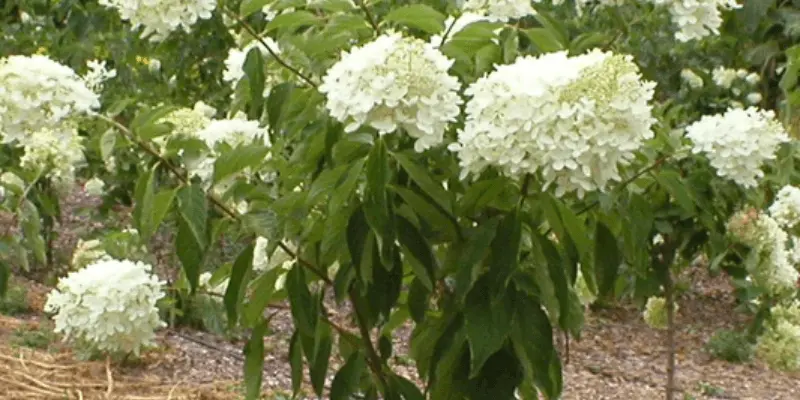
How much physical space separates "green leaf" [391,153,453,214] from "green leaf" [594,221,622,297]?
1.26 ft

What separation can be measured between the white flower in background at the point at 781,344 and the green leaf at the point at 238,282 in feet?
6.55

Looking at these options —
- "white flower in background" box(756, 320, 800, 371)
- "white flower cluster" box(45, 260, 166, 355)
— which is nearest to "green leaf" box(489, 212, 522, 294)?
"white flower cluster" box(45, 260, 166, 355)

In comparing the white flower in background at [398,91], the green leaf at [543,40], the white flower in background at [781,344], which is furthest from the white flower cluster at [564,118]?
the white flower in background at [781,344]

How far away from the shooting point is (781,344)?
12.5ft

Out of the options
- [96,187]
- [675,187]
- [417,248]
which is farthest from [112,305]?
[96,187]

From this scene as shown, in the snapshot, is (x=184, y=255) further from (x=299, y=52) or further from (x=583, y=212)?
(x=583, y=212)

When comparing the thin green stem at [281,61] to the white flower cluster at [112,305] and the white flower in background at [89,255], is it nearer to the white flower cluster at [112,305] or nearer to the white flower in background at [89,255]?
the white flower cluster at [112,305]

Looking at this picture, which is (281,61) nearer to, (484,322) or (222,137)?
(222,137)

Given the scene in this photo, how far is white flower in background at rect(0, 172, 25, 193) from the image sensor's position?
3436mm

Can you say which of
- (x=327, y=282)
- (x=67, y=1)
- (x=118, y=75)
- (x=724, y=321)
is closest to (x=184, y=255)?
(x=327, y=282)

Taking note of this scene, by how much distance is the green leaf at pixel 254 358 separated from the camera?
250 cm

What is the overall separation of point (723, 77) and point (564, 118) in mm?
4326

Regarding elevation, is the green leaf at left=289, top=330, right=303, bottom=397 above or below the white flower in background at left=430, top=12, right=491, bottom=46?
below

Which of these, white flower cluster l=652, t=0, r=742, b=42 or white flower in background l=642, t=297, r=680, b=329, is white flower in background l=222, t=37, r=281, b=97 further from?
white flower in background l=642, t=297, r=680, b=329
